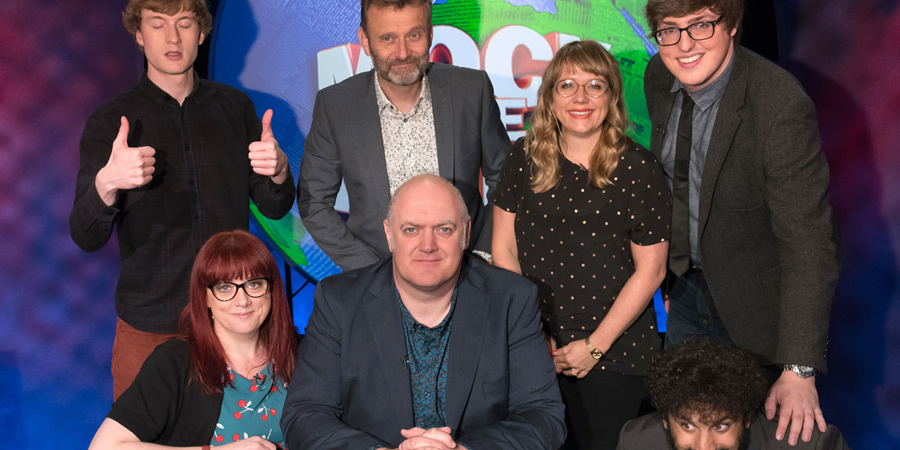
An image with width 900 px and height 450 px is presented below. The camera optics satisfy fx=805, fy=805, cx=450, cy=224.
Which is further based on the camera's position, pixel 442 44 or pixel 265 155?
pixel 442 44

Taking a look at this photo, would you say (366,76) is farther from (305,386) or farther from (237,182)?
(305,386)

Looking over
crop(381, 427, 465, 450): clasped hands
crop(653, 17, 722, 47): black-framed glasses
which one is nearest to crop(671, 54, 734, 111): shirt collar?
crop(653, 17, 722, 47): black-framed glasses

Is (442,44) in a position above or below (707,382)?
above

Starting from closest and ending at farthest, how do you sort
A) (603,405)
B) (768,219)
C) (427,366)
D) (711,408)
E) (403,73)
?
(711,408) → (427,366) → (768,219) → (603,405) → (403,73)

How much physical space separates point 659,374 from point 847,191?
5.31 ft

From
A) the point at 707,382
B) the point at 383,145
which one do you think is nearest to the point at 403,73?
the point at 383,145

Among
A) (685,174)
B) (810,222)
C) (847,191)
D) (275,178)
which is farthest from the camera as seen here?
(847,191)

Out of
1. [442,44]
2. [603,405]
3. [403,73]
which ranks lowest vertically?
[603,405]

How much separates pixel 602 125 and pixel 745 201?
1.66 ft

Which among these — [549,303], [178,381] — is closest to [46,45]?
[178,381]

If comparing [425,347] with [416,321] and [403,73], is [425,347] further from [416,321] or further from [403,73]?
[403,73]

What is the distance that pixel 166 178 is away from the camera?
3.10m

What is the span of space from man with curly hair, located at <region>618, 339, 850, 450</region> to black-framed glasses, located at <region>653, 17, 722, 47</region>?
0.95m

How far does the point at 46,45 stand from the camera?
11.9ft
